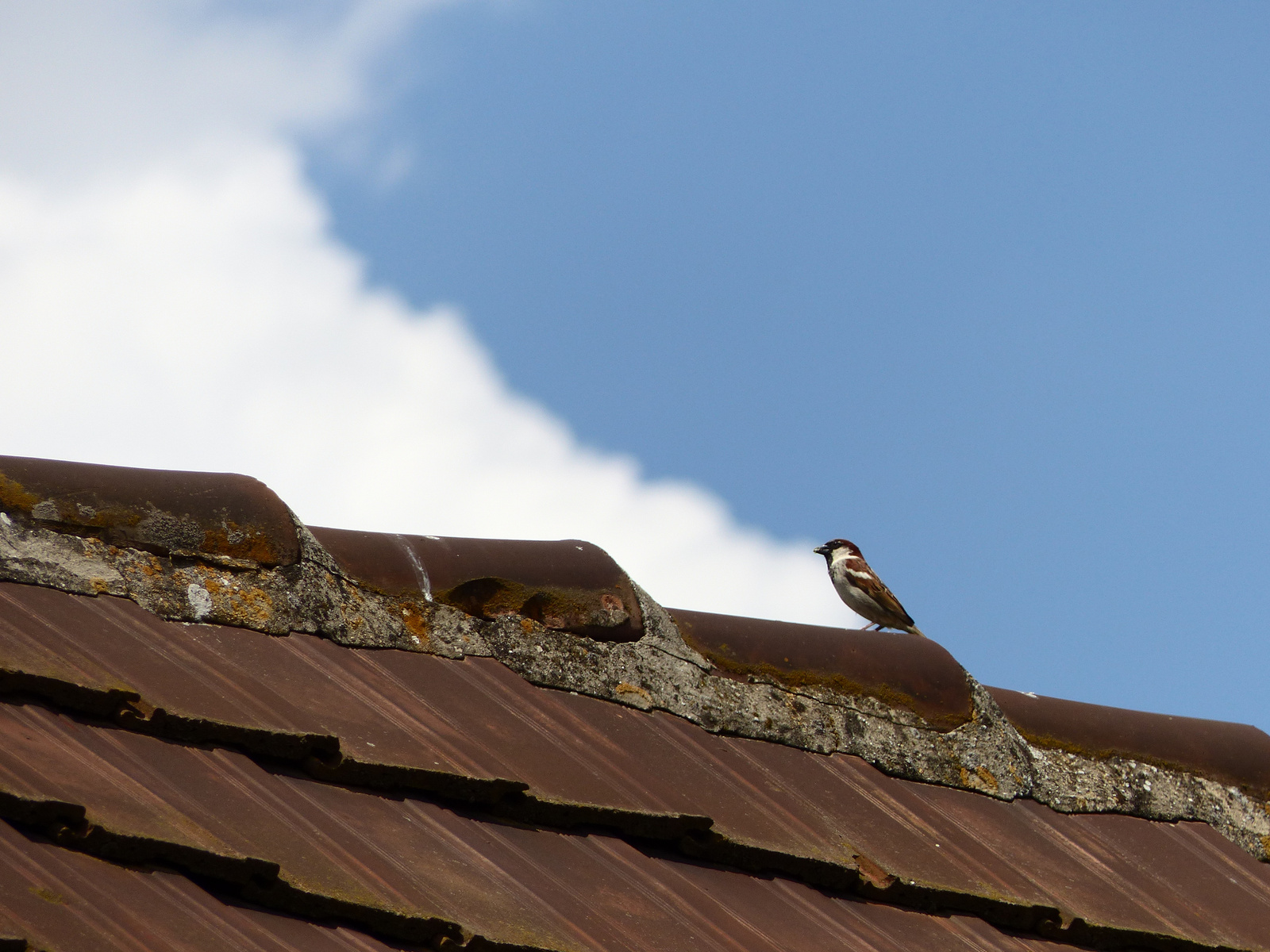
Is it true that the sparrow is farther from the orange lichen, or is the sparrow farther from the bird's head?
the orange lichen

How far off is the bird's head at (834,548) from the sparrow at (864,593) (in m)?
0.01

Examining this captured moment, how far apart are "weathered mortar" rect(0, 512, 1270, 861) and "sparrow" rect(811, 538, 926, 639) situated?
16.3ft

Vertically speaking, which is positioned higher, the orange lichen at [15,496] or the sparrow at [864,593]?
the sparrow at [864,593]

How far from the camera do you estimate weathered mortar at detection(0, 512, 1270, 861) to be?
2.73 metres

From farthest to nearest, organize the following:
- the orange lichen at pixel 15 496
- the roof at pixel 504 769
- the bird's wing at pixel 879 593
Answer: the bird's wing at pixel 879 593 → the orange lichen at pixel 15 496 → the roof at pixel 504 769

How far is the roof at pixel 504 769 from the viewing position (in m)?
2.00

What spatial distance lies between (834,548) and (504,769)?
7425 millimetres

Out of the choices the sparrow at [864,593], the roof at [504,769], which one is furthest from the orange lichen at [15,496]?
the sparrow at [864,593]

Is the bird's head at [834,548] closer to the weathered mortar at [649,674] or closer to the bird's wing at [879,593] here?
the bird's wing at [879,593]

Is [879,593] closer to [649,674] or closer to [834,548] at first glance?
[834,548]

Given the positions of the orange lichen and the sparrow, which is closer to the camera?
the orange lichen

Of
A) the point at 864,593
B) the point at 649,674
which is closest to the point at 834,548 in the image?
the point at 864,593

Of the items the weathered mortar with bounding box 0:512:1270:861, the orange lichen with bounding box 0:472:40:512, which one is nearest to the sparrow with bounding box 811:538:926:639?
the weathered mortar with bounding box 0:512:1270:861

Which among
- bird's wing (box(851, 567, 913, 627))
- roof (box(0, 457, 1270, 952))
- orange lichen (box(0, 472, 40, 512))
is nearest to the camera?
roof (box(0, 457, 1270, 952))
